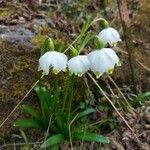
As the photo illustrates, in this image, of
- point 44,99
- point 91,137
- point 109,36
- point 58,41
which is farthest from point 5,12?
point 91,137

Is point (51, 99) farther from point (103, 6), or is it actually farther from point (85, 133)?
point (103, 6)

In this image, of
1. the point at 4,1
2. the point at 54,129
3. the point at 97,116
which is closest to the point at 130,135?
the point at 97,116

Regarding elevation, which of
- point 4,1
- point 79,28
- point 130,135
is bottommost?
point 130,135

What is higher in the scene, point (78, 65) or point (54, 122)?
point (78, 65)

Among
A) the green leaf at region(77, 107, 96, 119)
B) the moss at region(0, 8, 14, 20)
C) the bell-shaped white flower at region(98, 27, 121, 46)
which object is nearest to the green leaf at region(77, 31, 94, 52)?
the bell-shaped white flower at region(98, 27, 121, 46)

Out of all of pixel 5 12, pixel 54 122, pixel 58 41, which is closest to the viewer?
pixel 54 122

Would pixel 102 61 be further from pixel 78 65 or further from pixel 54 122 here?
pixel 54 122

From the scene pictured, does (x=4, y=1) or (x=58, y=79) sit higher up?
(x=4, y=1)

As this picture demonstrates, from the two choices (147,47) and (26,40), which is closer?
(26,40)
